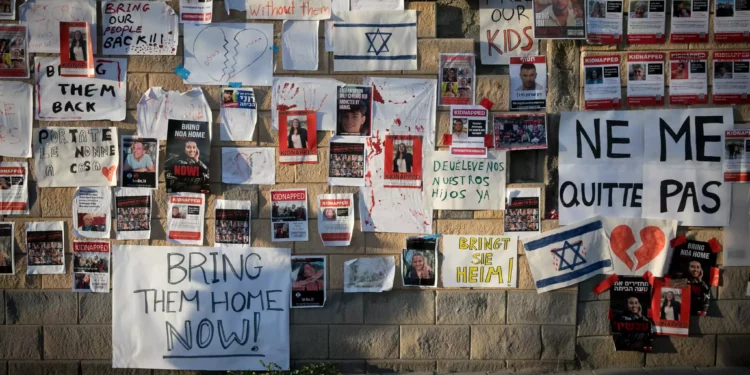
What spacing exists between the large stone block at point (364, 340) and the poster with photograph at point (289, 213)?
0.80 metres

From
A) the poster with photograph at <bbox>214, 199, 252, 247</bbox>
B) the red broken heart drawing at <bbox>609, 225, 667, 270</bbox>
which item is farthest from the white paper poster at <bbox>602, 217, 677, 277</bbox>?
the poster with photograph at <bbox>214, 199, 252, 247</bbox>

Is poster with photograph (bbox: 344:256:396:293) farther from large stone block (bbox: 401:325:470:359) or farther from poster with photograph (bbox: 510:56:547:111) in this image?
poster with photograph (bbox: 510:56:547:111)

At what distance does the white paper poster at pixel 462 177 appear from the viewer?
5000 mm

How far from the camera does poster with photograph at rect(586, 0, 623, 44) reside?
16.3 feet

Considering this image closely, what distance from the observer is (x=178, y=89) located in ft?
16.4

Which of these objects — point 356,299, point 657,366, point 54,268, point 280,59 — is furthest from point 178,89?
point 657,366

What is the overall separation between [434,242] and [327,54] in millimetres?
1607

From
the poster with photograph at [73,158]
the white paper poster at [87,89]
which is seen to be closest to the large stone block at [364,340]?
the poster with photograph at [73,158]

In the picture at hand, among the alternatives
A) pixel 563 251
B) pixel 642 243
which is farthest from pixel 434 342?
pixel 642 243

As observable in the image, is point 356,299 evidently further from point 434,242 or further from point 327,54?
point 327,54

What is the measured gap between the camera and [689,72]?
5.01 metres

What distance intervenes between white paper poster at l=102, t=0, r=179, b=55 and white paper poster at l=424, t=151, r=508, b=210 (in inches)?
82.9

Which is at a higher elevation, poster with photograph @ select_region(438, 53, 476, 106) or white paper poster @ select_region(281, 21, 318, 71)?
white paper poster @ select_region(281, 21, 318, 71)

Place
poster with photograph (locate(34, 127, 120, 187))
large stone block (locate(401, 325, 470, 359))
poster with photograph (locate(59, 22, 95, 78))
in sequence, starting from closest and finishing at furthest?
poster with photograph (locate(59, 22, 95, 78)) → poster with photograph (locate(34, 127, 120, 187)) → large stone block (locate(401, 325, 470, 359))
